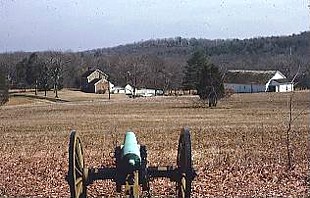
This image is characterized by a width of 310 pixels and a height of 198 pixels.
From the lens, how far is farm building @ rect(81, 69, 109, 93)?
104938 mm

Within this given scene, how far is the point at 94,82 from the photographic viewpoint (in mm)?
105312

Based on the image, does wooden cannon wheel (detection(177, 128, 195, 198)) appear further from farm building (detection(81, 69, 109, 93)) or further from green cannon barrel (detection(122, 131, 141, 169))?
farm building (detection(81, 69, 109, 93))

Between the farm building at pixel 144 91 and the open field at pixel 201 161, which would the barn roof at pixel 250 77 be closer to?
the farm building at pixel 144 91

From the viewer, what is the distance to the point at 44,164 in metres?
17.0

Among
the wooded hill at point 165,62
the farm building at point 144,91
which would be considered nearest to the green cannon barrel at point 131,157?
the wooded hill at point 165,62

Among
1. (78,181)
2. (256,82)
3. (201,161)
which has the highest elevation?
(78,181)

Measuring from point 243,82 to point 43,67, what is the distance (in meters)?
38.8

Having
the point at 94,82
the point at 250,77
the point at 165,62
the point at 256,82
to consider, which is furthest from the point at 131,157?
the point at 165,62

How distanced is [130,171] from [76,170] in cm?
83

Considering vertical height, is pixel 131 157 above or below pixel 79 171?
above

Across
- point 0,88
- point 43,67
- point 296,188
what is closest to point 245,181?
point 296,188

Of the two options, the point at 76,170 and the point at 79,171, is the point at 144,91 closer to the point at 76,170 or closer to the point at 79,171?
the point at 79,171

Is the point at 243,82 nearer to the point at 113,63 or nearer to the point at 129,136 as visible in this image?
the point at 113,63

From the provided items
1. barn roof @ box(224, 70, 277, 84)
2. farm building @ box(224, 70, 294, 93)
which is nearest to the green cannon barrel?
farm building @ box(224, 70, 294, 93)
